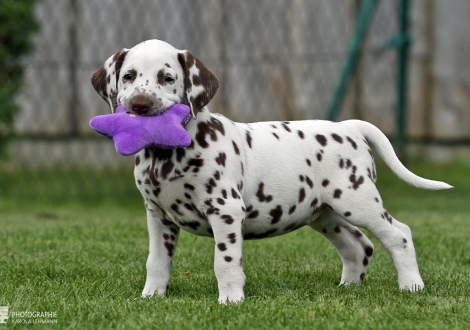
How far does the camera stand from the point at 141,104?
389cm

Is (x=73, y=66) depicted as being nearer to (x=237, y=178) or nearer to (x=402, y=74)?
(x=402, y=74)

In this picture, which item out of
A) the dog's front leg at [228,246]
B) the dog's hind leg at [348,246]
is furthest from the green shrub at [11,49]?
the dog's front leg at [228,246]

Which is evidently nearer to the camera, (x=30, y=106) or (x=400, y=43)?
(x=400, y=43)

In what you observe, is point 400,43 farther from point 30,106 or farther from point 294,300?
point 294,300

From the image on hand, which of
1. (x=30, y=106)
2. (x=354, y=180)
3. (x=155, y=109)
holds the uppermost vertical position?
(x=155, y=109)

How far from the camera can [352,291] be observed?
441 centimetres

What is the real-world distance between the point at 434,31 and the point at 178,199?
9510 millimetres

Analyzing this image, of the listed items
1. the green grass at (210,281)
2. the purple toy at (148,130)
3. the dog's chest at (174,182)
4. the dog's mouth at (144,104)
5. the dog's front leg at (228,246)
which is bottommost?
the green grass at (210,281)

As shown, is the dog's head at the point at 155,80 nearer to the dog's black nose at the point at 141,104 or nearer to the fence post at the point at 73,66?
the dog's black nose at the point at 141,104

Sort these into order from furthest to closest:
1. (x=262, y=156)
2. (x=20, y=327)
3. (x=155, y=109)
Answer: (x=262, y=156), (x=155, y=109), (x=20, y=327)

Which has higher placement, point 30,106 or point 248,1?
point 248,1

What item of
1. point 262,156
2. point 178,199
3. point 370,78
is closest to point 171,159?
point 178,199

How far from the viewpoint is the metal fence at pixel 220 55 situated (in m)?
12.3

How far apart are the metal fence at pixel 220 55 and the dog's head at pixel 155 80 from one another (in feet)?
26.8
